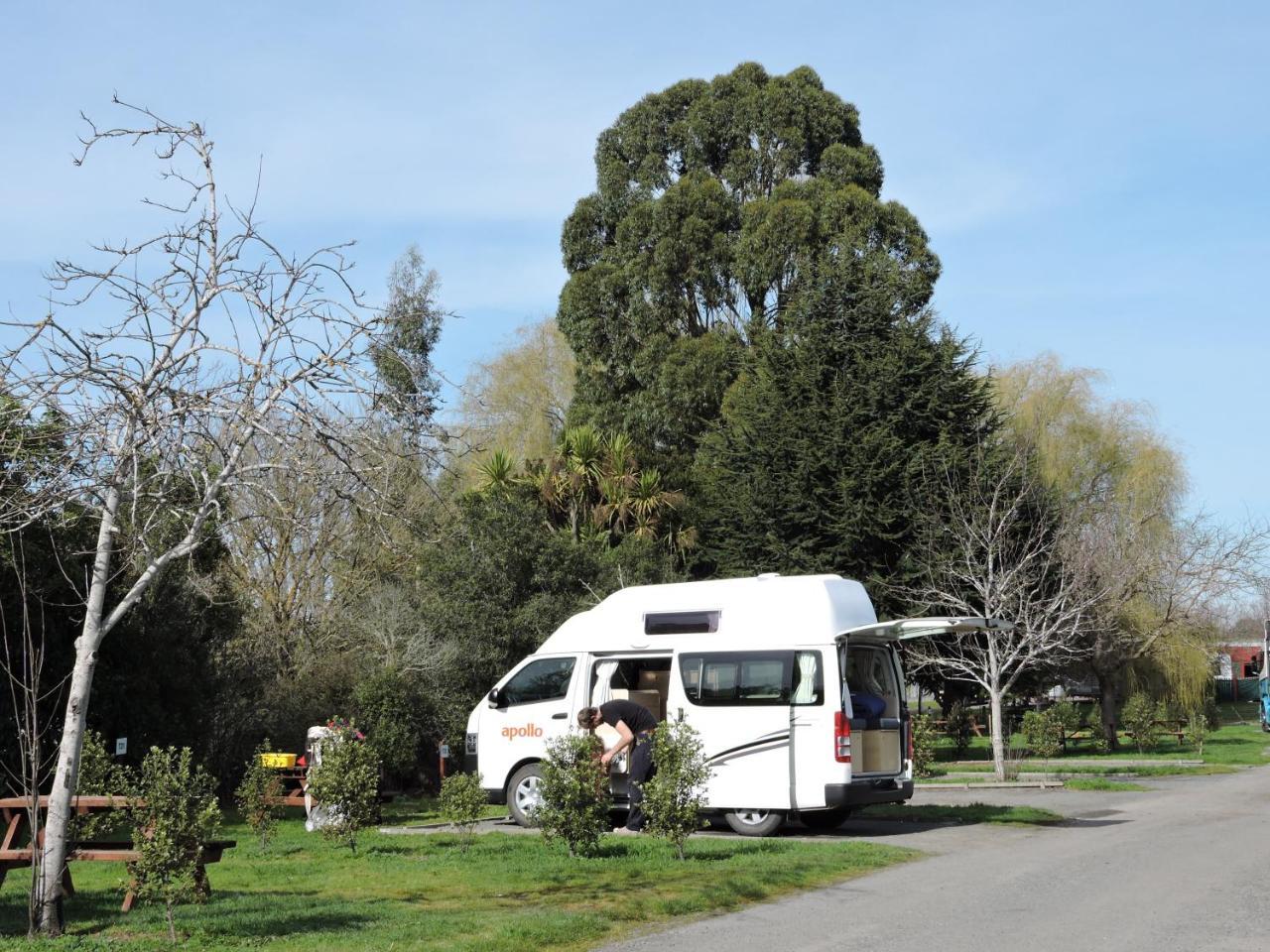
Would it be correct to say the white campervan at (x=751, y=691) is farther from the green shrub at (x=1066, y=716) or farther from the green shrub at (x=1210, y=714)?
the green shrub at (x=1210, y=714)

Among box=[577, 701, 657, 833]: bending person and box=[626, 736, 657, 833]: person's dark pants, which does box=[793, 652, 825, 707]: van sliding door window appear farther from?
box=[626, 736, 657, 833]: person's dark pants

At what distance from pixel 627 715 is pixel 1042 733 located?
17.7 meters

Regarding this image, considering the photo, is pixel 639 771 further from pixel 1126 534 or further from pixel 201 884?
pixel 1126 534

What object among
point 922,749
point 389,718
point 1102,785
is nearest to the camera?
point 1102,785

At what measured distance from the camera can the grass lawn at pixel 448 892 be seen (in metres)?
8.63

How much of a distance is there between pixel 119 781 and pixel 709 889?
551 cm

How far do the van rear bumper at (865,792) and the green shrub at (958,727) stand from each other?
18.1m

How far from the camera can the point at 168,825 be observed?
916 centimetres

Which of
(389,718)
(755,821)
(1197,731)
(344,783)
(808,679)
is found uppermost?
(808,679)

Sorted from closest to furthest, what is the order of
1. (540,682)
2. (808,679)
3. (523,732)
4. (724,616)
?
(808,679) → (724,616) → (523,732) → (540,682)

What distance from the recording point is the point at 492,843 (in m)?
14.1

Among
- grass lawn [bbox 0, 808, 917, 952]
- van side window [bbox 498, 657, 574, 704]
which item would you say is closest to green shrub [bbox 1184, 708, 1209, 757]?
van side window [bbox 498, 657, 574, 704]

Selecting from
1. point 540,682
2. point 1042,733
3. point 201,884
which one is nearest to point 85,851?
point 201,884

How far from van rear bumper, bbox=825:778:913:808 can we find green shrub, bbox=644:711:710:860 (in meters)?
2.17
